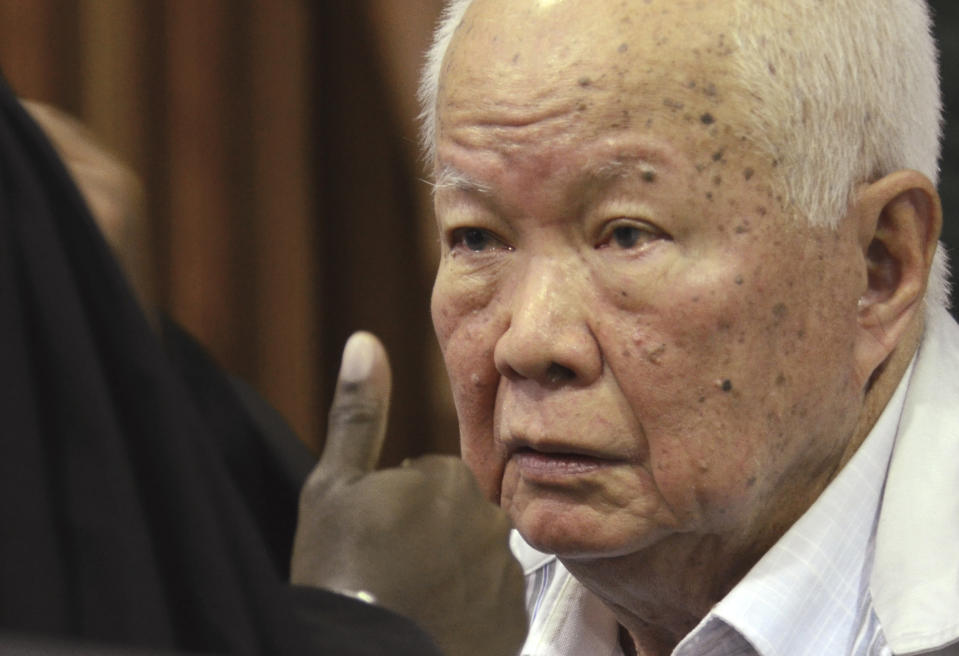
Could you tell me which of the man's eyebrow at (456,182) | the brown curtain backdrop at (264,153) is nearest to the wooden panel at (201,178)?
the brown curtain backdrop at (264,153)

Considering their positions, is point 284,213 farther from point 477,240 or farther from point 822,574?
point 822,574

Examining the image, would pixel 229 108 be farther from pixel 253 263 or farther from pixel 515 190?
pixel 515 190

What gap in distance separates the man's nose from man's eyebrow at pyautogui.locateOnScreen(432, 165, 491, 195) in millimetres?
115

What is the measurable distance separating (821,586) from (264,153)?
2.70ft

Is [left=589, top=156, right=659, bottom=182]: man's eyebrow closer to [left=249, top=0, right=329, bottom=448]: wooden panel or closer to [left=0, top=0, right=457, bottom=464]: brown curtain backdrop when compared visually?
[left=0, top=0, right=457, bottom=464]: brown curtain backdrop

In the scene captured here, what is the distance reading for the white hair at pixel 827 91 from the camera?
1.37 metres

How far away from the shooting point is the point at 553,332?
140 centimetres

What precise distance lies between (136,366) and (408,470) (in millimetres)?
306

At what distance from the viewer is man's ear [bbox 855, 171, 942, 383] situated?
1464mm

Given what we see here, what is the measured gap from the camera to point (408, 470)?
107 centimetres

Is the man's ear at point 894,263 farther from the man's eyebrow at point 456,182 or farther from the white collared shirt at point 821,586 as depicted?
the man's eyebrow at point 456,182

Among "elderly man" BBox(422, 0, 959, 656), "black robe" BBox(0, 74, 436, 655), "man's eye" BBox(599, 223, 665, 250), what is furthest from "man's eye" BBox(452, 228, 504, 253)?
"black robe" BBox(0, 74, 436, 655)

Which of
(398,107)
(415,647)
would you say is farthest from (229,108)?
(415,647)

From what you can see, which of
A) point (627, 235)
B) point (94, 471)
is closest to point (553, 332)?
point (627, 235)
